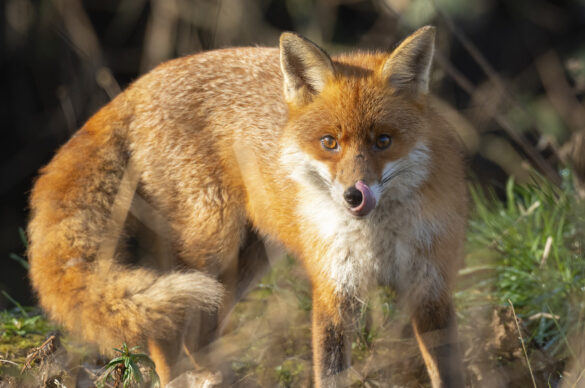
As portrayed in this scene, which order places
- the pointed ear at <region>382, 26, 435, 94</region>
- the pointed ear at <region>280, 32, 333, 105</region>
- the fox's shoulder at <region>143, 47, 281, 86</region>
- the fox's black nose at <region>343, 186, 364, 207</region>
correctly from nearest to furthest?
1. the fox's black nose at <region>343, 186, 364, 207</region>
2. the pointed ear at <region>382, 26, 435, 94</region>
3. the pointed ear at <region>280, 32, 333, 105</region>
4. the fox's shoulder at <region>143, 47, 281, 86</region>

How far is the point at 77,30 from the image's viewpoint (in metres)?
5.75

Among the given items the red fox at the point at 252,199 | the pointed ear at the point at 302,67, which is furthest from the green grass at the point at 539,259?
the pointed ear at the point at 302,67

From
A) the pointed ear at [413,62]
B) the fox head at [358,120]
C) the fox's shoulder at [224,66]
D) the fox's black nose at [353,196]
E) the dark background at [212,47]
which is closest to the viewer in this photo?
the fox's black nose at [353,196]

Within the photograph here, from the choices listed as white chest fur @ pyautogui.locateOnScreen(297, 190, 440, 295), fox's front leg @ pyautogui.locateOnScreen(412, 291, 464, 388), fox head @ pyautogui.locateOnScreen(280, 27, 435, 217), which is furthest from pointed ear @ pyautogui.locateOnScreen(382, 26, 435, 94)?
fox's front leg @ pyautogui.locateOnScreen(412, 291, 464, 388)

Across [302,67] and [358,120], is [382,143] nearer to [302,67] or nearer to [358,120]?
[358,120]

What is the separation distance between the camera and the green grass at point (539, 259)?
3458 millimetres

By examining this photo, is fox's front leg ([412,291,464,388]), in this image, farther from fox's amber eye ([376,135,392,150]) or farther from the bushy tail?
the bushy tail

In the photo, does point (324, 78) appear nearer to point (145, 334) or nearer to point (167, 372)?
point (145, 334)

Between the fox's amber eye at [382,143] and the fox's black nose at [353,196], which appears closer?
the fox's black nose at [353,196]

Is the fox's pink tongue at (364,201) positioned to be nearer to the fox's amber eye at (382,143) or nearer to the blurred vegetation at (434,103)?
the fox's amber eye at (382,143)

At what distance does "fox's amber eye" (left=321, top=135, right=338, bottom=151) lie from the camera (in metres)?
2.80

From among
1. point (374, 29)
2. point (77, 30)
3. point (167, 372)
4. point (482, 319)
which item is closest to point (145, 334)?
point (167, 372)

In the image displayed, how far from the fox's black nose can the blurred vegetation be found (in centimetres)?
74

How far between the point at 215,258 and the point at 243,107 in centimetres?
79
